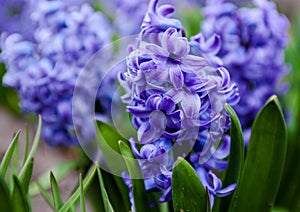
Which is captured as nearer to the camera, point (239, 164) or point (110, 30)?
point (239, 164)

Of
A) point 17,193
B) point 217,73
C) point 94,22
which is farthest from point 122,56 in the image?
point 17,193

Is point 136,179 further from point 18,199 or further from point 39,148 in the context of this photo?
point 39,148

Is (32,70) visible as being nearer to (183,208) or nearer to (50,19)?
(50,19)

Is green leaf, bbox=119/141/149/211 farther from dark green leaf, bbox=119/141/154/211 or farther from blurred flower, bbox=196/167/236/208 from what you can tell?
blurred flower, bbox=196/167/236/208

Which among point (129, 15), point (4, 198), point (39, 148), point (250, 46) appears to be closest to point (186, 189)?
point (4, 198)

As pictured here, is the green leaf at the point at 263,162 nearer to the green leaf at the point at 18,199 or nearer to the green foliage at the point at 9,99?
the green leaf at the point at 18,199

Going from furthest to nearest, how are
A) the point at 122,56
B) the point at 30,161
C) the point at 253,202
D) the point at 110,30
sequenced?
the point at 110,30, the point at 122,56, the point at 253,202, the point at 30,161

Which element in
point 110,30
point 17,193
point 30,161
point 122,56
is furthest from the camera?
point 110,30
